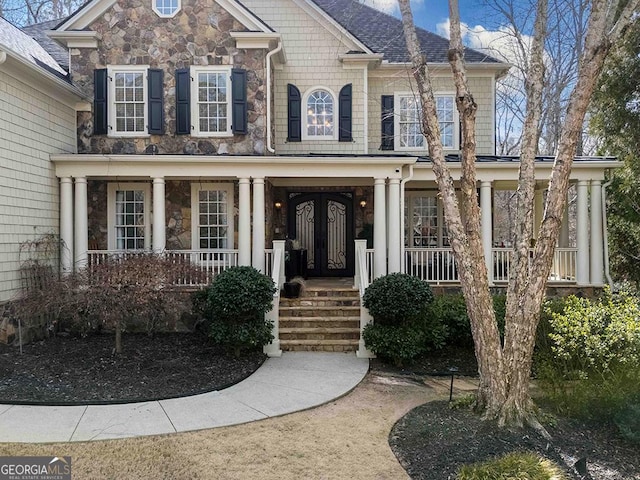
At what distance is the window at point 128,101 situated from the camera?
10.6 meters

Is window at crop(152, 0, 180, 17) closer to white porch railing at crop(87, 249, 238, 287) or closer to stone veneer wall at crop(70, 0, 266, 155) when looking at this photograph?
stone veneer wall at crop(70, 0, 266, 155)

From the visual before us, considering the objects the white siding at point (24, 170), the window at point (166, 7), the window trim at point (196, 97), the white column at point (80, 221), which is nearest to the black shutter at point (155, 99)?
the window trim at point (196, 97)

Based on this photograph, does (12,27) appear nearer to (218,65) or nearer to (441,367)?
(218,65)

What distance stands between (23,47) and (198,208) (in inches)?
178

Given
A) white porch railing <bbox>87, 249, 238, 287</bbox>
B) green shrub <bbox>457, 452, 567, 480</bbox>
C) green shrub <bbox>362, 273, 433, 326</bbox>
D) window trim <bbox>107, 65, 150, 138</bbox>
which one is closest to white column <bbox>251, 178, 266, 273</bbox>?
white porch railing <bbox>87, 249, 238, 287</bbox>

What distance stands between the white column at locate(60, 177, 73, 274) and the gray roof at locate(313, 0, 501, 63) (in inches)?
306

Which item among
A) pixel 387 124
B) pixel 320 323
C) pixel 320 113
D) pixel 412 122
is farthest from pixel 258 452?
pixel 412 122

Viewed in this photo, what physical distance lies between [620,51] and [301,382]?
12020 mm

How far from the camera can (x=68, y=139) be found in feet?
33.6

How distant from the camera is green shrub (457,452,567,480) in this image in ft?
13.4

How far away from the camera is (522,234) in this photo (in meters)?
5.51

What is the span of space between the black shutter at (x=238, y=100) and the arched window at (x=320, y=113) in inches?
84.5

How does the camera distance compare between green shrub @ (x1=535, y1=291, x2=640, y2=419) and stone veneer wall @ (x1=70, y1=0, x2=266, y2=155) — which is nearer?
green shrub @ (x1=535, y1=291, x2=640, y2=419)

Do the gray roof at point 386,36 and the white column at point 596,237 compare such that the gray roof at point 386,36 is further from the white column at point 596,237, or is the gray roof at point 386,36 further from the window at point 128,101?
the window at point 128,101
